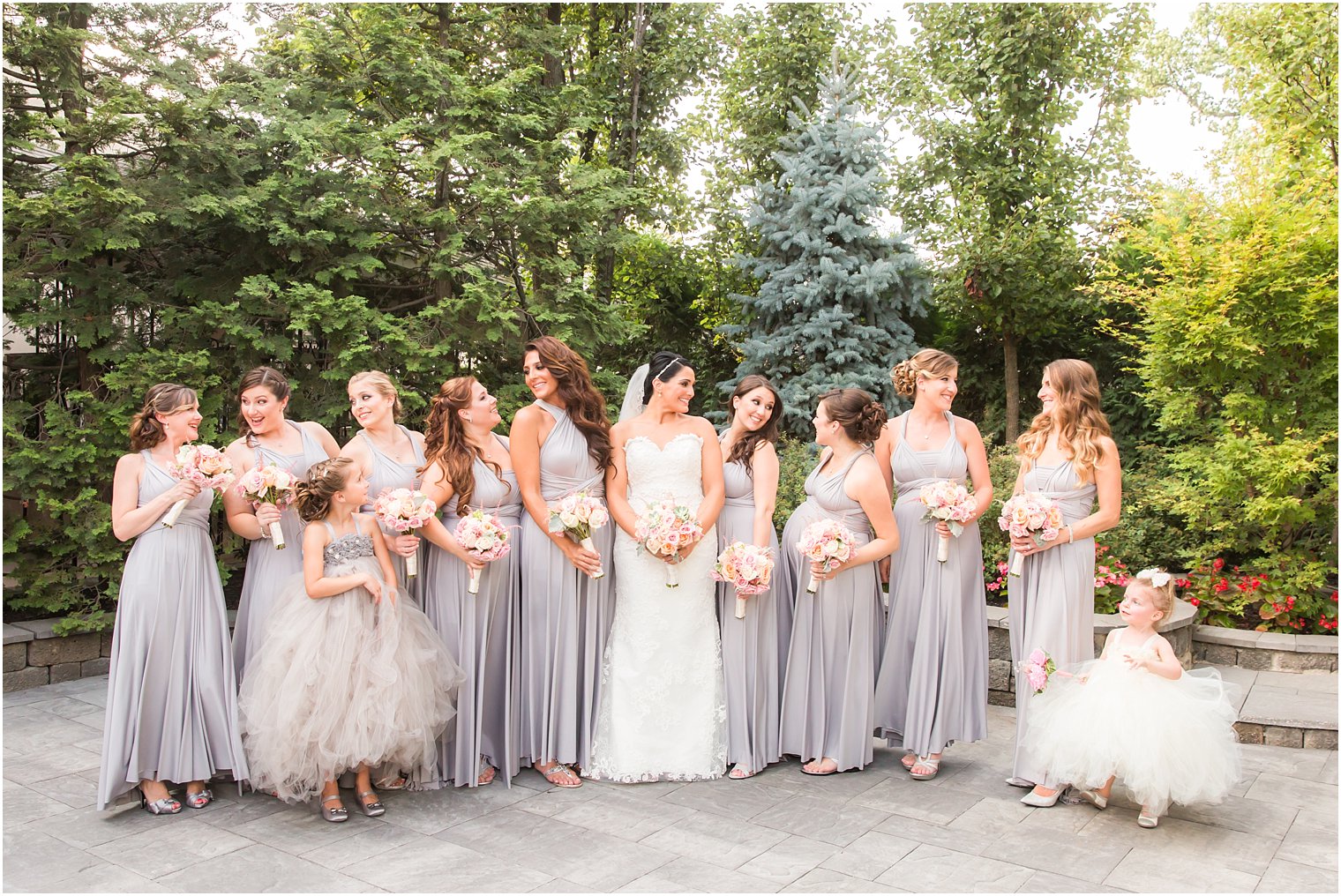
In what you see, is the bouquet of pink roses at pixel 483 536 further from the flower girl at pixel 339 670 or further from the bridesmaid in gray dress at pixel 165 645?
the bridesmaid in gray dress at pixel 165 645

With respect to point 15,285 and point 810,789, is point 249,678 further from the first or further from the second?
point 15,285

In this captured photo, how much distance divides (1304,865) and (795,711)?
2.44 metres

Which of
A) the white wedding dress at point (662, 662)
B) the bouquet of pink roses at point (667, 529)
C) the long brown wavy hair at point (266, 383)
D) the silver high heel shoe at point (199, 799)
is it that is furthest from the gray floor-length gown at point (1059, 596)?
the silver high heel shoe at point (199, 799)

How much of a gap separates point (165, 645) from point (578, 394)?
2.37 m

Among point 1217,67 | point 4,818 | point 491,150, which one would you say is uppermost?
point 1217,67

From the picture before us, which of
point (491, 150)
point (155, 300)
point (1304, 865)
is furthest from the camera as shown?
point (491, 150)

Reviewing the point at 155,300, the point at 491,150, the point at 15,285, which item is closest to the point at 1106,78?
the point at 491,150

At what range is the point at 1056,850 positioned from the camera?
4.36 meters

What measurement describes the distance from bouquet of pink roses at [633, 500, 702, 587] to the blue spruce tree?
5.12m

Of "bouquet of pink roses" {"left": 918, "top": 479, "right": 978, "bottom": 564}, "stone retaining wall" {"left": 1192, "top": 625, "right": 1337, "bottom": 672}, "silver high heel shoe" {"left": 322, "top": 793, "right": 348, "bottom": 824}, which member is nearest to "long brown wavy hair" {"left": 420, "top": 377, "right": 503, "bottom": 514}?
"silver high heel shoe" {"left": 322, "top": 793, "right": 348, "bottom": 824}

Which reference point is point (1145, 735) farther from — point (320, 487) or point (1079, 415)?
point (320, 487)

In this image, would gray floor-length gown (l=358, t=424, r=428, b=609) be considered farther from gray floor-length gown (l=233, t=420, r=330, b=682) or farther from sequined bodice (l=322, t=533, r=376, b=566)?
gray floor-length gown (l=233, t=420, r=330, b=682)

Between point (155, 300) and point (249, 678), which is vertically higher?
point (155, 300)

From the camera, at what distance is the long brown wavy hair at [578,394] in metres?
5.18
